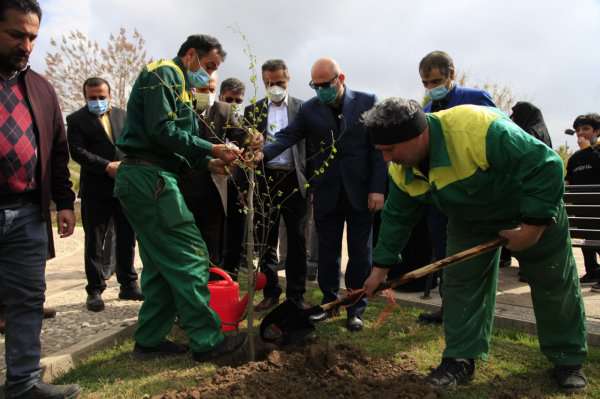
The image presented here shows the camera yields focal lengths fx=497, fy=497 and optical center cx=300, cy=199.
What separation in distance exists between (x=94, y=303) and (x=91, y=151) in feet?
5.15

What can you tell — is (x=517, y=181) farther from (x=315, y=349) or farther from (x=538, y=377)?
(x=315, y=349)

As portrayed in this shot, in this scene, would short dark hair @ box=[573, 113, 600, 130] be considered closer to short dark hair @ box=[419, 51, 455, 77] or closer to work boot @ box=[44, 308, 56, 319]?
short dark hair @ box=[419, 51, 455, 77]

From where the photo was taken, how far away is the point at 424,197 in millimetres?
3072

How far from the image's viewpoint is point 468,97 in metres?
4.20

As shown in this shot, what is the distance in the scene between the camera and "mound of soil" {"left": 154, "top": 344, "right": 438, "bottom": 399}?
9.25ft

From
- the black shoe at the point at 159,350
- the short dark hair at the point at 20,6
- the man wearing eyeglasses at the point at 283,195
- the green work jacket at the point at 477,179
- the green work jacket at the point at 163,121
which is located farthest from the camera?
the man wearing eyeglasses at the point at 283,195

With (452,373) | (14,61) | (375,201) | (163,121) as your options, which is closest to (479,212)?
(452,373)

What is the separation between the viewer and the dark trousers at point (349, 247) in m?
4.31

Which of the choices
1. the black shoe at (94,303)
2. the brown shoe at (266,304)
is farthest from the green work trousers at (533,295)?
the black shoe at (94,303)

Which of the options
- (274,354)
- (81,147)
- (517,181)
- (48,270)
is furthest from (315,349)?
(48,270)

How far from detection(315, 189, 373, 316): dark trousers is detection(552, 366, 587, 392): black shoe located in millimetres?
1629

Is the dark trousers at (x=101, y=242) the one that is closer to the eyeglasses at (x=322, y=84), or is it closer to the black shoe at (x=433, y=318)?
the eyeglasses at (x=322, y=84)

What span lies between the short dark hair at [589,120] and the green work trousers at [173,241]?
5.27 meters

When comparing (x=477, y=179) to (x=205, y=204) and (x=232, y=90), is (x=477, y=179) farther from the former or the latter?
(x=232, y=90)
